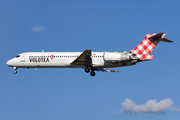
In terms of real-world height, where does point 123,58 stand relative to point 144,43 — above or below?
below

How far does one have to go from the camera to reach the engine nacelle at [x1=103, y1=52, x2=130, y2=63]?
32.5 m

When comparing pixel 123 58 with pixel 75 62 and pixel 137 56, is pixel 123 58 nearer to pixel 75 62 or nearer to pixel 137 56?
pixel 137 56

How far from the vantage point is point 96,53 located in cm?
3503

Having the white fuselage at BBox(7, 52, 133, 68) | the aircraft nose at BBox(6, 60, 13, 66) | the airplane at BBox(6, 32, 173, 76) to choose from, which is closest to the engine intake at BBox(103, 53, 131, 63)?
the airplane at BBox(6, 32, 173, 76)

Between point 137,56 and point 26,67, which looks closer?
point 137,56

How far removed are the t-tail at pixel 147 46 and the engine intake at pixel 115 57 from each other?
2.09m

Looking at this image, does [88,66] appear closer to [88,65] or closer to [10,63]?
[88,65]

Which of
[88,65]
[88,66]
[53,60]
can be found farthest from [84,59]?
[53,60]

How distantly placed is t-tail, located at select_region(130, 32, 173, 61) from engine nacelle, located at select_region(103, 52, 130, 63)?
2.14 m

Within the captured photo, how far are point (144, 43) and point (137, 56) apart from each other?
2.07m

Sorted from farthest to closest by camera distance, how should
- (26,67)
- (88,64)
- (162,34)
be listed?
(26,67)
(88,64)
(162,34)

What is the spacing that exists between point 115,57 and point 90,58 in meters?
3.30

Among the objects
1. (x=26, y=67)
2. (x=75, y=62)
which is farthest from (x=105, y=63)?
(x=26, y=67)

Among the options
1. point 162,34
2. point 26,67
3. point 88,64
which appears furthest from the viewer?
point 26,67
